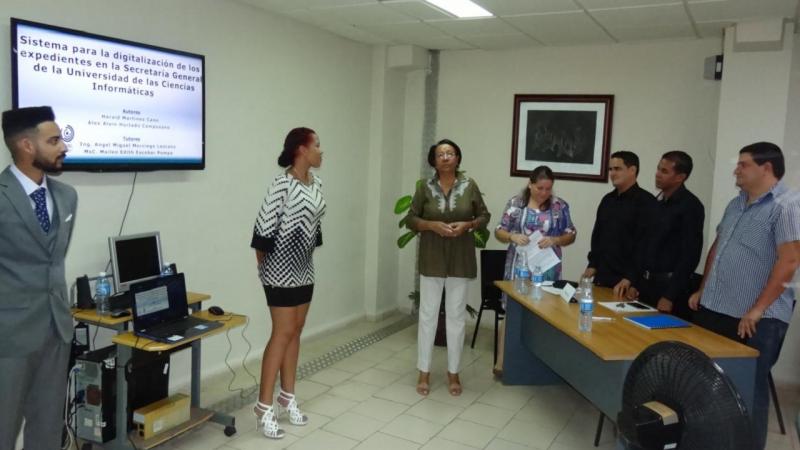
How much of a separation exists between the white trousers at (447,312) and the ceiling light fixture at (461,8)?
1.72 metres

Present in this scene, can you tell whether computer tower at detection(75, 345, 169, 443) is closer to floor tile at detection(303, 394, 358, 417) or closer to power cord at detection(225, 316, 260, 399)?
power cord at detection(225, 316, 260, 399)

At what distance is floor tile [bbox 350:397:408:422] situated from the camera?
11.4ft

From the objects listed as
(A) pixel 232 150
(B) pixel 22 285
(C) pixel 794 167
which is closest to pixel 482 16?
(A) pixel 232 150

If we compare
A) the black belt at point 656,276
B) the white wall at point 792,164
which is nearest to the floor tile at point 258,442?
the black belt at point 656,276

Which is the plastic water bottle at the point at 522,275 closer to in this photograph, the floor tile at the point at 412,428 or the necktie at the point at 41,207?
the floor tile at the point at 412,428

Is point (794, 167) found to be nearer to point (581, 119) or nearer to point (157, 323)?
point (581, 119)

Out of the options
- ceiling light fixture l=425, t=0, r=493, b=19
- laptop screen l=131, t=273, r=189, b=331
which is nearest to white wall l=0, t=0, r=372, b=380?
laptop screen l=131, t=273, r=189, b=331

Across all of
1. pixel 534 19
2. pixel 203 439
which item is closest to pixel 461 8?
pixel 534 19

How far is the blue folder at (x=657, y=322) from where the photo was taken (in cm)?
277

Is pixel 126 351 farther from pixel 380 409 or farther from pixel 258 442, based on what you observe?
pixel 380 409

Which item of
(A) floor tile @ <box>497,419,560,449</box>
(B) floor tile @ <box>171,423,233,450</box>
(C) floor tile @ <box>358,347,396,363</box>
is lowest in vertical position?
(B) floor tile @ <box>171,423,233,450</box>

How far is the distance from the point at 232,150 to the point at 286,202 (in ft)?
3.80

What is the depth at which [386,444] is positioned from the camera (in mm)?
3133

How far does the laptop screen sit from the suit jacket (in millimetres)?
427
